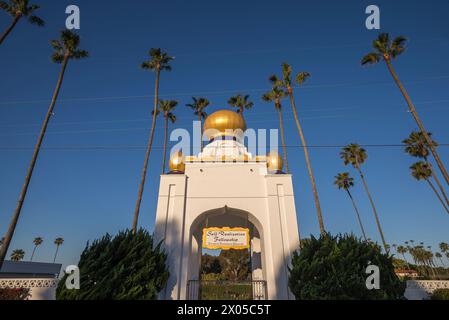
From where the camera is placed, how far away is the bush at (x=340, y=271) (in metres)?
9.03

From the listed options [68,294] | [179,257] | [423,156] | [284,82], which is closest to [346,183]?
[423,156]

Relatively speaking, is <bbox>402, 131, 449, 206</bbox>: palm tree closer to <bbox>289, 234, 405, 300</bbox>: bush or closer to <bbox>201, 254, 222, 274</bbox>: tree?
<bbox>289, 234, 405, 300</bbox>: bush

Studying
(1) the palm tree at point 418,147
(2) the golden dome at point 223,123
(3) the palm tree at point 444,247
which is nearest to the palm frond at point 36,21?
(2) the golden dome at point 223,123

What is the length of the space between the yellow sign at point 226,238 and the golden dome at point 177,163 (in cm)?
415

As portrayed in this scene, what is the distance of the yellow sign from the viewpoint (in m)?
12.6

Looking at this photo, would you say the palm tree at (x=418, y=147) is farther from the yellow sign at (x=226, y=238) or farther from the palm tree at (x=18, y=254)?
the palm tree at (x=18, y=254)

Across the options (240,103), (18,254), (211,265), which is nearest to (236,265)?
(211,265)

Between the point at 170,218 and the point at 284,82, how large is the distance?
17095mm

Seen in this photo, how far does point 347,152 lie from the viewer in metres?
35.8

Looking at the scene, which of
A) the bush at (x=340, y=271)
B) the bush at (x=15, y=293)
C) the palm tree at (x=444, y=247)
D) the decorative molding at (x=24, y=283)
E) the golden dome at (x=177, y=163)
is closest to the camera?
the bush at (x=340, y=271)

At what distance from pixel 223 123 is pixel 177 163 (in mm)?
4900

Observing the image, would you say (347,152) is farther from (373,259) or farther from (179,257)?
(179,257)

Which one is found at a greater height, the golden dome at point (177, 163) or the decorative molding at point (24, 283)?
the golden dome at point (177, 163)

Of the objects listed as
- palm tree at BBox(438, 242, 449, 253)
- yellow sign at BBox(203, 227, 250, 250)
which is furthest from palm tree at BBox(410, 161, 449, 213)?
palm tree at BBox(438, 242, 449, 253)
